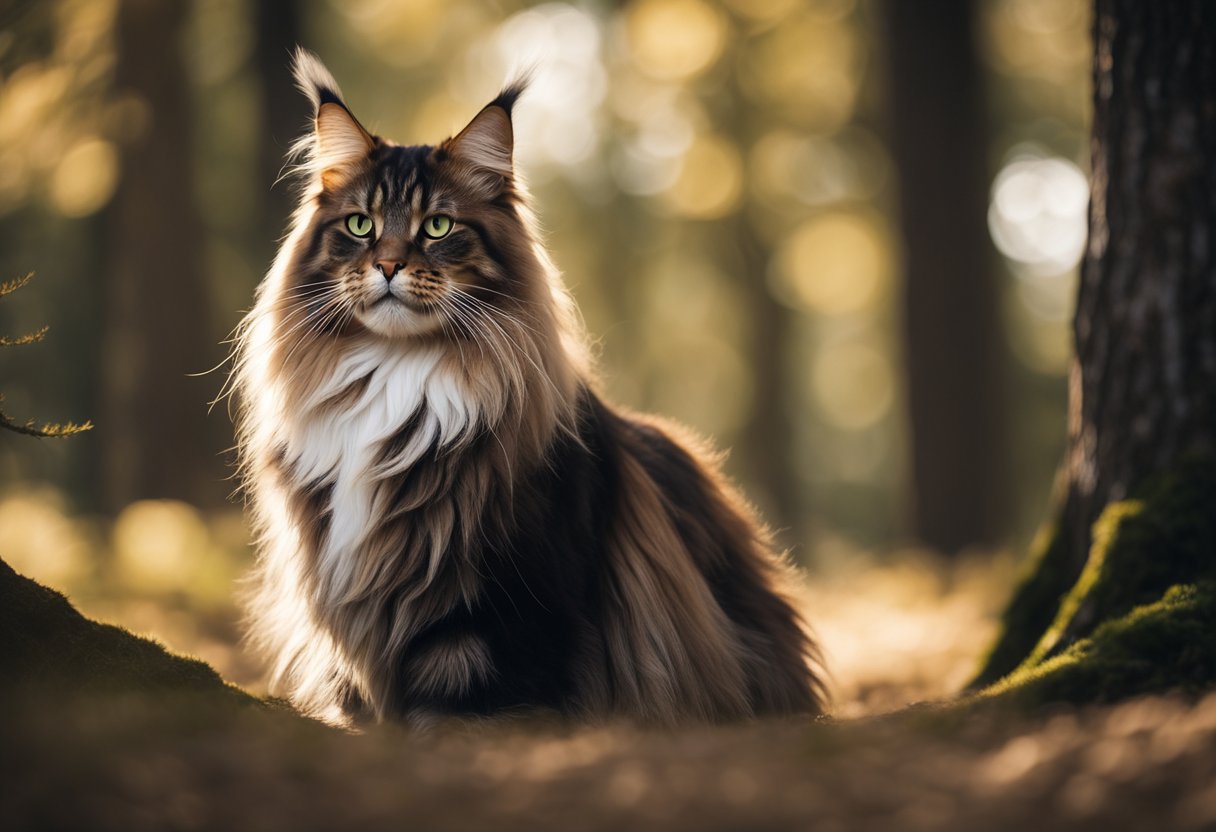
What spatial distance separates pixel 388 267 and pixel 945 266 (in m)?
6.32

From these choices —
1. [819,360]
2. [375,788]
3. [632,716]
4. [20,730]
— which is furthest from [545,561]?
[819,360]

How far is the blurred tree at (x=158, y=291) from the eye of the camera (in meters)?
8.23

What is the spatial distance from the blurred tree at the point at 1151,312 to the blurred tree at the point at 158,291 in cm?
676

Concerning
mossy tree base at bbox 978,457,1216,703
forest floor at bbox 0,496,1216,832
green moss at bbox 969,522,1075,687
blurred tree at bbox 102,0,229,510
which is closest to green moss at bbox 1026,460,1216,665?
mossy tree base at bbox 978,457,1216,703

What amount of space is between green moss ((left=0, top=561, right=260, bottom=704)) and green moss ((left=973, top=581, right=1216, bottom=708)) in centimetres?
221

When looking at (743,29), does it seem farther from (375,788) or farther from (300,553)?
(375,788)

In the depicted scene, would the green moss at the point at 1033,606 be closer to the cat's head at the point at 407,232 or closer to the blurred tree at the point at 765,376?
the cat's head at the point at 407,232

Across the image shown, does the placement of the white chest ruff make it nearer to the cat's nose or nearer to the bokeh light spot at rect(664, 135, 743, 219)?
the cat's nose

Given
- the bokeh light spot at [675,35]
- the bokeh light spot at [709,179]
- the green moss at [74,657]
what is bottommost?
the green moss at [74,657]

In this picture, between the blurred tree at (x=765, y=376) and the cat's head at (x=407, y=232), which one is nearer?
the cat's head at (x=407, y=232)


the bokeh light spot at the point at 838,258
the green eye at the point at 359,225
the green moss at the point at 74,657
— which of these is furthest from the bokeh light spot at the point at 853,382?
the green moss at the point at 74,657

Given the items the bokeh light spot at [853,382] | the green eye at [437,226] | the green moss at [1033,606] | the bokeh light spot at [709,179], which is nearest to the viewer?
the green eye at [437,226]

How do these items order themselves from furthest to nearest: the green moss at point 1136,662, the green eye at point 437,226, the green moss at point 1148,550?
the green eye at point 437,226, the green moss at point 1148,550, the green moss at point 1136,662

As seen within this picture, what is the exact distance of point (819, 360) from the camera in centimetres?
2336
